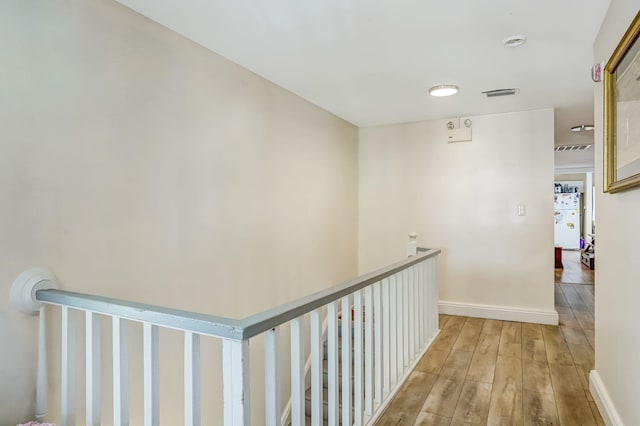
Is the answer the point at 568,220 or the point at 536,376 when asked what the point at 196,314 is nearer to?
the point at 536,376

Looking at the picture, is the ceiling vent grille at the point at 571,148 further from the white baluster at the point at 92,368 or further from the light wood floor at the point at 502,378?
the white baluster at the point at 92,368

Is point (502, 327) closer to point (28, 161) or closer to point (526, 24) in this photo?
point (526, 24)

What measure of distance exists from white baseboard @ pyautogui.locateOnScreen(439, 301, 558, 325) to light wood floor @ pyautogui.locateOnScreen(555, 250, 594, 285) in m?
2.62

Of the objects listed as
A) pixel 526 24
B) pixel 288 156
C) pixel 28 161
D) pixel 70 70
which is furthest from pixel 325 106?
pixel 28 161

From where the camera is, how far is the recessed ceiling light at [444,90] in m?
3.05

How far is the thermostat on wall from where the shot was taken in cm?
406

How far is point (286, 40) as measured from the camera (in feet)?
7.55

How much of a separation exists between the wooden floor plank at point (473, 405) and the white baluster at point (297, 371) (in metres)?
1.12

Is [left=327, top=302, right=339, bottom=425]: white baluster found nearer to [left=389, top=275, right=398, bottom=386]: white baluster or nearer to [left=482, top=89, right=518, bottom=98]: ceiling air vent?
[left=389, top=275, right=398, bottom=386]: white baluster

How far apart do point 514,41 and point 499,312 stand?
2.72 m

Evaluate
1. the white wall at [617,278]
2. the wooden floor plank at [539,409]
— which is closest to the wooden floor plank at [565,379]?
the wooden floor plank at [539,409]

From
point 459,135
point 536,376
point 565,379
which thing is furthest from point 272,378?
point 459,135

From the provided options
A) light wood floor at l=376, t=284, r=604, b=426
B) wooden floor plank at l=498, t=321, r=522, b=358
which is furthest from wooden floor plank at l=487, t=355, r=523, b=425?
wooden floor plank at l=498, t=321, r=522, b=358

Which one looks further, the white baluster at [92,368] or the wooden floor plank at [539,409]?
the wooden floor plank at [539,409]
